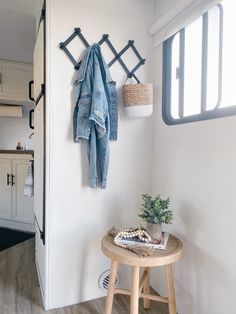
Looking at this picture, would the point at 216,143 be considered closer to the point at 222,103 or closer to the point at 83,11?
the point at 222,103

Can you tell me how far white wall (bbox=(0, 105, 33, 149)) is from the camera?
151 inches

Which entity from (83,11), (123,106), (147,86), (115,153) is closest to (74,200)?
(115,153)

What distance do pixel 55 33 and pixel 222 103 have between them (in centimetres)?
108

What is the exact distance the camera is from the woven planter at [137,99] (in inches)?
65.2

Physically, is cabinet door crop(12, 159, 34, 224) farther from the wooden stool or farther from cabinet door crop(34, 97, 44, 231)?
the wooden stool

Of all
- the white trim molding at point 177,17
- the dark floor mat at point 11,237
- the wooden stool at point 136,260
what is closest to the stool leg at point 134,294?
the wooden stool at point 136,260

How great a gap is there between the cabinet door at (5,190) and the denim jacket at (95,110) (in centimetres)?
193

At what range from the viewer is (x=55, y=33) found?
5.24 feet

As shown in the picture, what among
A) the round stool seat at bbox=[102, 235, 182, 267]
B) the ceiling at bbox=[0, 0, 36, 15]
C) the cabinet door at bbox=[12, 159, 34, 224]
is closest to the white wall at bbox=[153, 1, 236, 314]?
the round stool seat at bbox=[102, 235, 182, 267]

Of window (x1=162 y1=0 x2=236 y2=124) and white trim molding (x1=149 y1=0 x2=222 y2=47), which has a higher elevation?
white trim molding (x1=149 y1=0 x2=222 y2=47)

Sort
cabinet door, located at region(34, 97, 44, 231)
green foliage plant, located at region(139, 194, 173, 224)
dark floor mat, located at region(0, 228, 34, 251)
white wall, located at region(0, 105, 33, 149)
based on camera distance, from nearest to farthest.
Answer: green foliage plant, located at region(139, 194, 173, 224) < cabinet door, located at region(34, 97, 44, 231) < dark floor mat, located at region(0, 228, 34, 251) < white wall, located at region(0, 105, 33, 149)

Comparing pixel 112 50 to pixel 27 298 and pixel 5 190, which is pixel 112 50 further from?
pixel 5 190

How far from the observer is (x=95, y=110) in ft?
5.05

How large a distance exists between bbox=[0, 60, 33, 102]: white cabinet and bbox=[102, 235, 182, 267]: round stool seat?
9.24ft
